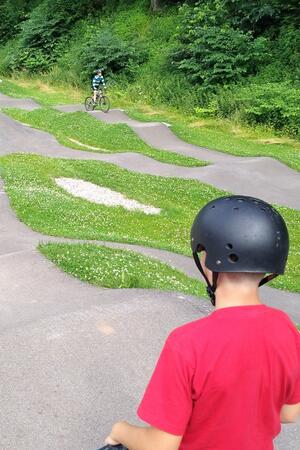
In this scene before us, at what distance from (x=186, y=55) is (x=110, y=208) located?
21796 millimetres

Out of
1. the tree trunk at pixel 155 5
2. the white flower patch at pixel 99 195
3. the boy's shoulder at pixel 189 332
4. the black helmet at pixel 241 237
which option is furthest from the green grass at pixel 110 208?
the tree trunk at pixel 155 5

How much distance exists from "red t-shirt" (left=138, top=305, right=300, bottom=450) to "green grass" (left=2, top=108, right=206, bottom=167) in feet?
59.2

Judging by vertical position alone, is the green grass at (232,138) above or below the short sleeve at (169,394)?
below

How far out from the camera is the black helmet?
234 centimetres

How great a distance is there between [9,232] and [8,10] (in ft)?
160

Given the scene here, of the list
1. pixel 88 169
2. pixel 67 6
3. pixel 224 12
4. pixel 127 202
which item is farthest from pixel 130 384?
pixel 67 6

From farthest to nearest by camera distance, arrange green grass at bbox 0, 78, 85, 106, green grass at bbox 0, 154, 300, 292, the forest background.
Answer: green grass at bbox 0, 78, 85, 106 < the forest background < green grass at bbox 0, 154, 300, 292

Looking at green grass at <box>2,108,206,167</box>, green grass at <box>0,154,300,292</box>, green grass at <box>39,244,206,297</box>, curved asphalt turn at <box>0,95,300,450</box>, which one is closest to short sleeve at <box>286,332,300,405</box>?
curved asphalt turn at <box>0,95,300,450</box>

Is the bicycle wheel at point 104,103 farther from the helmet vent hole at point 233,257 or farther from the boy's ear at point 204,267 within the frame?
the helmet vent hole at point 233,257

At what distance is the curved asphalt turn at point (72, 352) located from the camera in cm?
421

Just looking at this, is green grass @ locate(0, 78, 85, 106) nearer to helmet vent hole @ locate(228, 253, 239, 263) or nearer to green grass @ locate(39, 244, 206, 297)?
green grass @ locate(39, 244, 206, 297)

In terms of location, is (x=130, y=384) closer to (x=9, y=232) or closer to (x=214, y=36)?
(x=9, y=232)

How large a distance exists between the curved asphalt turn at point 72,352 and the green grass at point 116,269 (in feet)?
0.83

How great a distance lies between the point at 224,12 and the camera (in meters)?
33.0
